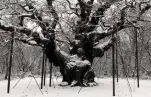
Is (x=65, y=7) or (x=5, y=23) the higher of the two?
(x=65, y=7)

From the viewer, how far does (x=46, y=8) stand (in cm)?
1471

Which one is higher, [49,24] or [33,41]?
[49,24]

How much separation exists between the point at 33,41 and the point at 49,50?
48.1 inches

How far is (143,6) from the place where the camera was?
1438 cm

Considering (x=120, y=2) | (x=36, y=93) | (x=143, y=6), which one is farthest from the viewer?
(x=143, y=6)

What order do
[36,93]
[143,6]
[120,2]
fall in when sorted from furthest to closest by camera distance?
[143,6] < [120,2] < [36,93]

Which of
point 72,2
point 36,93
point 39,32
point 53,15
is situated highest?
point 72,2

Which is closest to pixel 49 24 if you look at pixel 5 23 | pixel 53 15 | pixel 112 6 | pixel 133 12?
pixel 53 15

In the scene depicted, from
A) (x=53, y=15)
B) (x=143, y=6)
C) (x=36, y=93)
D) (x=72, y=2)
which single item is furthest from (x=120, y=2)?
(x=36, y=93)

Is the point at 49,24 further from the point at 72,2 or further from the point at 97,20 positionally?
the point at 97,20

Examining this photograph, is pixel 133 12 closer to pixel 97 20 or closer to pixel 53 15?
pixel 97 20

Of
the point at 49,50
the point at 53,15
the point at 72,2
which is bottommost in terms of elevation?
the point at 49,50

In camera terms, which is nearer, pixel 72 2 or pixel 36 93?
pixel 36 93

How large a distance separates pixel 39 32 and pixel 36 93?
4.48 meters
